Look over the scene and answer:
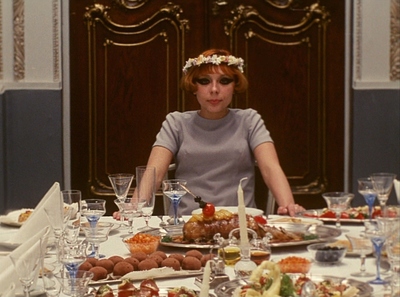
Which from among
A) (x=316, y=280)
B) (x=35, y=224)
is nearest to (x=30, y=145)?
(x=35, y=224)

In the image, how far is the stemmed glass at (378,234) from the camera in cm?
217

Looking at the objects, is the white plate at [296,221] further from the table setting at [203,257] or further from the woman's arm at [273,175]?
the woman's arm at [273,175]

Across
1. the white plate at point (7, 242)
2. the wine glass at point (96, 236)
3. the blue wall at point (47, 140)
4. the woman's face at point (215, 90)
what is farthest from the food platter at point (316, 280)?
the blue wall at point (47, 140)

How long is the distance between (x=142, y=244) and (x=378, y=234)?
744 mm

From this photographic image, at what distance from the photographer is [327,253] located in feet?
7.63

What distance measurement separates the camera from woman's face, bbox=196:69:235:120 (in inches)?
154

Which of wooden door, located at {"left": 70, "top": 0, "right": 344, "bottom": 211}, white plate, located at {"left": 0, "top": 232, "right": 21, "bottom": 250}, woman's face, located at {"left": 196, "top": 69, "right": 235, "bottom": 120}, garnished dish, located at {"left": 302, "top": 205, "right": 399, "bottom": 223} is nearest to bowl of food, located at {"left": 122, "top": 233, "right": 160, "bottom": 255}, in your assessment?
white plate, located at {"left": 0, "top": 232, "right": 21, "bottom": 250}

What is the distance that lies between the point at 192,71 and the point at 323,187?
2.14 meters

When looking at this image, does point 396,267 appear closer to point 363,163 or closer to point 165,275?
point 165,275

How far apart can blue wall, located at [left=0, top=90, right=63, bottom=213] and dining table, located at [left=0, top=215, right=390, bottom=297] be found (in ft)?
7.66

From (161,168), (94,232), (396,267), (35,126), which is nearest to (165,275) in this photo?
(94,232)

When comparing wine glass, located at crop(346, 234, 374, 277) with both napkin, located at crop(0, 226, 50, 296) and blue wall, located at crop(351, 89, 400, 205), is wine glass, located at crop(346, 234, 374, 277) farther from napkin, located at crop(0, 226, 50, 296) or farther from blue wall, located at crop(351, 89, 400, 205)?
blue wall, located at crop(351, 89, 400, 205)

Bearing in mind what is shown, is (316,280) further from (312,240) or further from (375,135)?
(375,135)

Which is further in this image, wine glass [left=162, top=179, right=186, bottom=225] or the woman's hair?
the woman's hair
